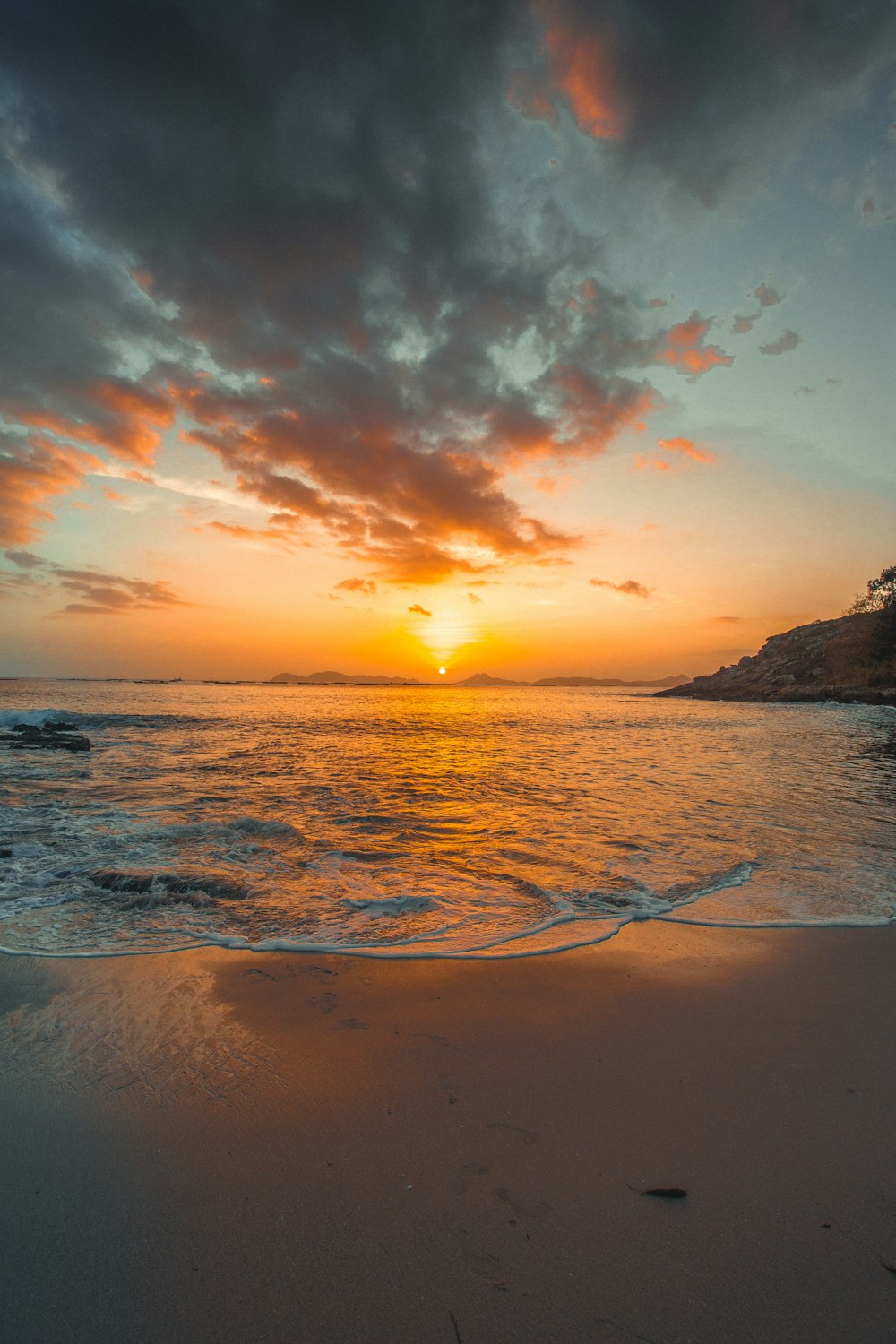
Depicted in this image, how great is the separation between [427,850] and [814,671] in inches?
3141

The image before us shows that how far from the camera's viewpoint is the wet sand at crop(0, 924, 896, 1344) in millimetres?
1729

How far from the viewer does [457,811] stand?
9.62 meters

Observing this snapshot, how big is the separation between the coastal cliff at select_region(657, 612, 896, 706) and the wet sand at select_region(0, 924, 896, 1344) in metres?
62.3

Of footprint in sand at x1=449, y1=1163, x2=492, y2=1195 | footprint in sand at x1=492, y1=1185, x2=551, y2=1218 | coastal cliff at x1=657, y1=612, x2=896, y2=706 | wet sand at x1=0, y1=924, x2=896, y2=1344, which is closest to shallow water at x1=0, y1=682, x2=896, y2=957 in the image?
wet sand at x1=0, y1=924, x2=896, y2=1344

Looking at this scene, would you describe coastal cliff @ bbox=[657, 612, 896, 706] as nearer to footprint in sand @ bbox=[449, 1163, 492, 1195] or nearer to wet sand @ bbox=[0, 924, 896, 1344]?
wet sand @ bbox=[0, 924, 896, 1344]

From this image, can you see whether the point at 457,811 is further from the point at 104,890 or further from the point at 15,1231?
the point at 15,1231

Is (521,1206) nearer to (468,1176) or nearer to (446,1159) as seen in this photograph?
(468,1176)

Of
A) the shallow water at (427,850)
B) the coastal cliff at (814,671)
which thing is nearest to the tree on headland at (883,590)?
the coastal cliff at (814,671)

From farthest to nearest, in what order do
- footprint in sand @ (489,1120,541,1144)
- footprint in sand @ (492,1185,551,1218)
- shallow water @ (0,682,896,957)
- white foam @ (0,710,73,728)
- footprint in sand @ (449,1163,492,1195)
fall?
white foam @ (0,710,73,728)
shallow water @ (0,682,896,957)
footprint in sand @ (489,1120,541,1144)
footprint in sand @ (449,1163,492,1195)
footprint in sand @ (492,1185,551,1218)

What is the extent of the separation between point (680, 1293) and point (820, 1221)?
0.65 m

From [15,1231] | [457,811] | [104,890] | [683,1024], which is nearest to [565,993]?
[683,1024]

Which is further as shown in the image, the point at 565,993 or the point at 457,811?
the point at 457,811

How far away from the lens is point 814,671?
235 feet

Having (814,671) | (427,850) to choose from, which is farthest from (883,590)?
(427,850)
